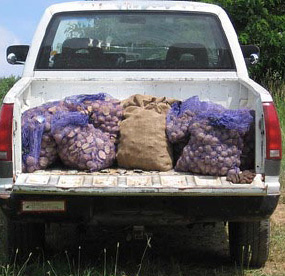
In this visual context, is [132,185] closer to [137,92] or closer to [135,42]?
[137,92]

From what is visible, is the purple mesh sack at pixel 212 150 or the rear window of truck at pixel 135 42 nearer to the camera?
the purple mesh sack at pixel 212 150

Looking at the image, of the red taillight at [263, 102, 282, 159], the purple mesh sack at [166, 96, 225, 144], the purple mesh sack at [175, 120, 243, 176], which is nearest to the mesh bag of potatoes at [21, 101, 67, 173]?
the purple mesh sack at [166, 96, 225, 144]

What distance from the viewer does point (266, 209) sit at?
3.71m

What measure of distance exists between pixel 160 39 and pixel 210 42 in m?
0.44

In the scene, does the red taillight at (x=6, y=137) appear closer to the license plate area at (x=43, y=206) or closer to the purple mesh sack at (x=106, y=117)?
the license plate area at (x=43, y=206)

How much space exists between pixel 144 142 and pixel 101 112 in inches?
16.2

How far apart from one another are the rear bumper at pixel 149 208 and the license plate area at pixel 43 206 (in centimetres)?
2

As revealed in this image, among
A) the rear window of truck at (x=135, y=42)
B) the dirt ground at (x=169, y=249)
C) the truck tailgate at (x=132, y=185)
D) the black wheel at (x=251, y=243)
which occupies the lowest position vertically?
the dirt ground at (x=169, y=249)

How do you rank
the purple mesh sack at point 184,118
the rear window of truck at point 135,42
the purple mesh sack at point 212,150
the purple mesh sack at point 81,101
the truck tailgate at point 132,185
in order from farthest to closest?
the rear window of truck at point 135,42 < the purple mesh sack at point 81,101 < the purple mesh sack at point 184,118 < the purple mesh sack at point 212,150 < the truck tailgate at point 132,185

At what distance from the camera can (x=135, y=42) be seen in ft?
17.6

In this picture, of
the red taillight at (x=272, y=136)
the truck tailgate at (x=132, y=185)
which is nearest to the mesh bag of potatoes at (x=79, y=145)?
the truck tailgate at (x=132, y=185)

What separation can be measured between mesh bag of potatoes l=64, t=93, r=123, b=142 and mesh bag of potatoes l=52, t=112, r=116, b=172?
0.49 feet

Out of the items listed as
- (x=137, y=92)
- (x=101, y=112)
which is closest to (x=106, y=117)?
(x=101, y=112)

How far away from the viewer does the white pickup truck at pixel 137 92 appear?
3.64 m
